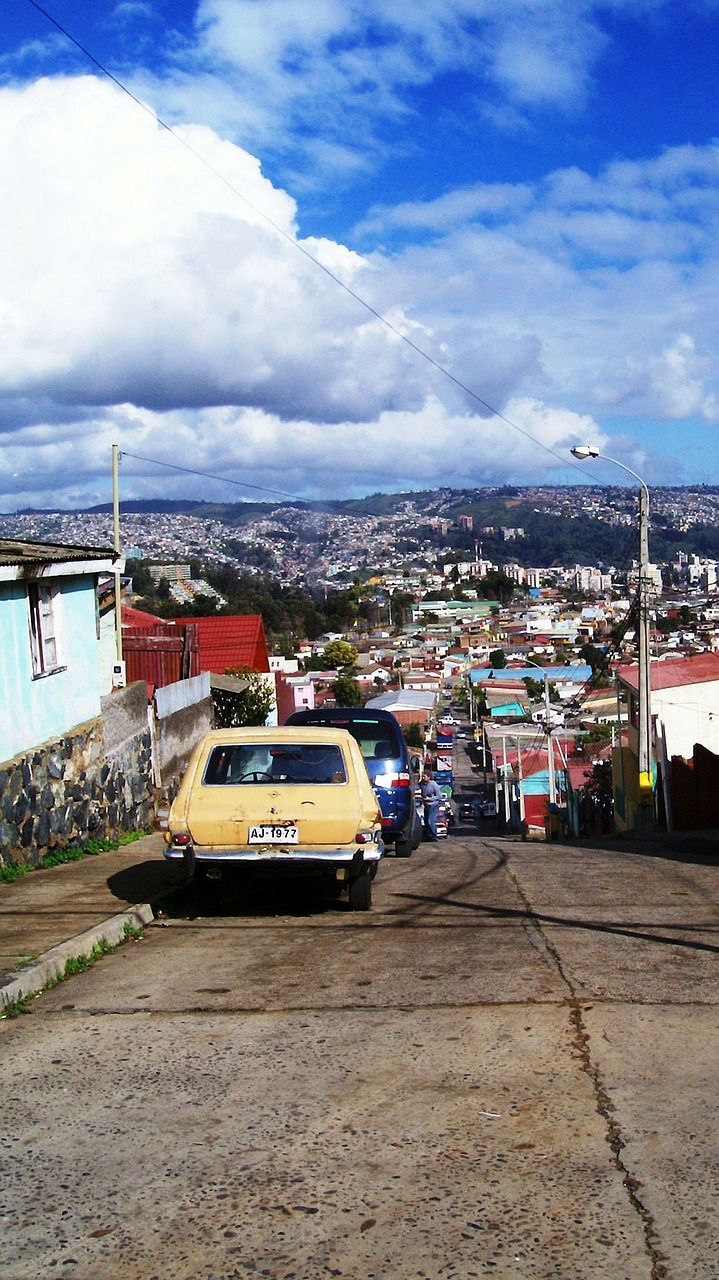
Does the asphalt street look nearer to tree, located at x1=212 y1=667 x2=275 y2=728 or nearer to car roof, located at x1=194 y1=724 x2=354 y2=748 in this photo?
car roof, located at x1=194 y1=724 x2=354 y2=748

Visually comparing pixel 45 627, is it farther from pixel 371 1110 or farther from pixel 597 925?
pixel 371 1110

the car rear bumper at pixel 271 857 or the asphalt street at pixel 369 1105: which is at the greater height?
the car rear bumper at pixel 271 857

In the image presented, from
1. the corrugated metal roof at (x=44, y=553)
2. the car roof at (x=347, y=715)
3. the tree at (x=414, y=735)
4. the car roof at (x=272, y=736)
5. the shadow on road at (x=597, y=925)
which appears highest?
the corrugated metal roof at (x=44, y=553)

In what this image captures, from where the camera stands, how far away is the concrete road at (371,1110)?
362cm

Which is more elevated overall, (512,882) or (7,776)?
(7,776)

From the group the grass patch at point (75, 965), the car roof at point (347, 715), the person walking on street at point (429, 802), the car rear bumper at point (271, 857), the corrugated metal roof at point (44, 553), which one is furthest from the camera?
the person walking on street at point (429, 802)

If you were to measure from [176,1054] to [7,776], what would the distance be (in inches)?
249

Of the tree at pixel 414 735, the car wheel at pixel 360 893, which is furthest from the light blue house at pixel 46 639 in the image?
the tree at pixel 414 735

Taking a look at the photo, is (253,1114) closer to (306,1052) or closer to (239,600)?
(306,1052)

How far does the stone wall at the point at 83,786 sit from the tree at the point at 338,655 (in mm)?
51949

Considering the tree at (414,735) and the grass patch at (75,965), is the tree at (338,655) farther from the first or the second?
the grass patch at (75,965)

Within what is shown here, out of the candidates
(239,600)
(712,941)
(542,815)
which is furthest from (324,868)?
(239,600)

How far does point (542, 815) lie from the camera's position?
4769 cm

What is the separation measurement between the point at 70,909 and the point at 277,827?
1.80 m
